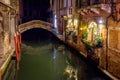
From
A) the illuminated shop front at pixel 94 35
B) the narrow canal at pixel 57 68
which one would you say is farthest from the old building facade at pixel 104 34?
the narrow canal at pixel 57 68

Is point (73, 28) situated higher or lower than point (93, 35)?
higher

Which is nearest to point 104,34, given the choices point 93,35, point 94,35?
point 94,35

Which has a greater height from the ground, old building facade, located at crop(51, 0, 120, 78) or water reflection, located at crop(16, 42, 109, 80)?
old building facade, located at crop(51, 0, 120, 78)

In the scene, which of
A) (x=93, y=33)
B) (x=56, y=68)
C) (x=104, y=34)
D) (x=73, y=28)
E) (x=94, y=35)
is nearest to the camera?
(x=104, y=34)

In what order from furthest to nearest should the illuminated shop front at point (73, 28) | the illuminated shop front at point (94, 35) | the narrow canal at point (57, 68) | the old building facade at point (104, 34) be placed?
the illuminated shop front at point (73, 28), the narrow canal at point (57, 68), the illuminated shop front at point (94, 35), the old building facade at point (104, 34)

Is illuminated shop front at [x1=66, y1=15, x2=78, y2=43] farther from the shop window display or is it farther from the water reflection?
the shop window display

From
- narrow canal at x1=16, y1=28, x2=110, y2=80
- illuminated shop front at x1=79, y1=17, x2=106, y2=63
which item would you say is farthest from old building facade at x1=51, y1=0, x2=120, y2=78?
narrow canal at x1=16, y1=28, x2=110, y2=80

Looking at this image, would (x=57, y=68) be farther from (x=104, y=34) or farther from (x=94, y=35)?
(x=104, y=34)

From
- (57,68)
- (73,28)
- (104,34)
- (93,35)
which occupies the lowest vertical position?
(57,68)

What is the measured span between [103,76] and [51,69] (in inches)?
160

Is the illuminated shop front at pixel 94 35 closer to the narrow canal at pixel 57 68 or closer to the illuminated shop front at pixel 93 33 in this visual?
the illuminated shop front at pixel 93 33

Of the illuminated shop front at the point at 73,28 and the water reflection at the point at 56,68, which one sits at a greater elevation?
the illuminated shop front at the point at 73,28

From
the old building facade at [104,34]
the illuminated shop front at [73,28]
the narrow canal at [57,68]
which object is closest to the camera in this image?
the old building facade at [104,34]

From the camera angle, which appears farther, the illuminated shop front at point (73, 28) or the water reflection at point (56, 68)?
the illuminated shop front at point (73, 28)
